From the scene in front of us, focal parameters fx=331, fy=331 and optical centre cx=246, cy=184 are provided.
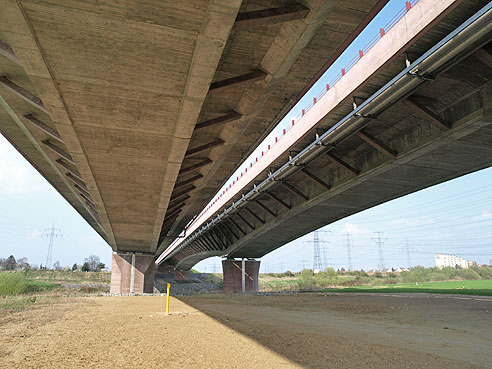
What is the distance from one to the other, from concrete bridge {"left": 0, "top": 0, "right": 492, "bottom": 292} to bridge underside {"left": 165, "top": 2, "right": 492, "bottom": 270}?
0.08 metres

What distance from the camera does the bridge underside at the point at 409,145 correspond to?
12805 millimetres

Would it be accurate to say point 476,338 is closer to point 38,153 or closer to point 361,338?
point 361,338

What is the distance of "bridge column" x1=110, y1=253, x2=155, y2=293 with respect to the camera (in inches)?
1587

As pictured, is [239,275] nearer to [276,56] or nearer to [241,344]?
[241,344]

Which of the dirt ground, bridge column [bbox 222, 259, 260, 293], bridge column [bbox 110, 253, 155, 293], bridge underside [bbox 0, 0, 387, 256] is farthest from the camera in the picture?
bridge column [bbox 222, 259, 260, 293]

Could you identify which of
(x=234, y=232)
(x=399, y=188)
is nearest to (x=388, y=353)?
(x=399, y=188)

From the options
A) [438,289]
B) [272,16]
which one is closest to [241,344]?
[272,16]

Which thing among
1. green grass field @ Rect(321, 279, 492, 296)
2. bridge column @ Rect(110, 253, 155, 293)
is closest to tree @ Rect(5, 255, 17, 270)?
bridge column @ Rect(110, 253, 155, 293)

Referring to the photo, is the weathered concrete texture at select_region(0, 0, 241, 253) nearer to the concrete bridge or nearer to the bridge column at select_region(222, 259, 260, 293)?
the concrete bridge

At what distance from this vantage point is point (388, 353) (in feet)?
24.8

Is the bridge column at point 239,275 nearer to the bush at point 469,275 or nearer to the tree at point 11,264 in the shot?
the bush at point 469,275

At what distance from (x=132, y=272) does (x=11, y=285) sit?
14.0 m

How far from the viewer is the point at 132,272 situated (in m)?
42.0

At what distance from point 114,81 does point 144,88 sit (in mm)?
761
